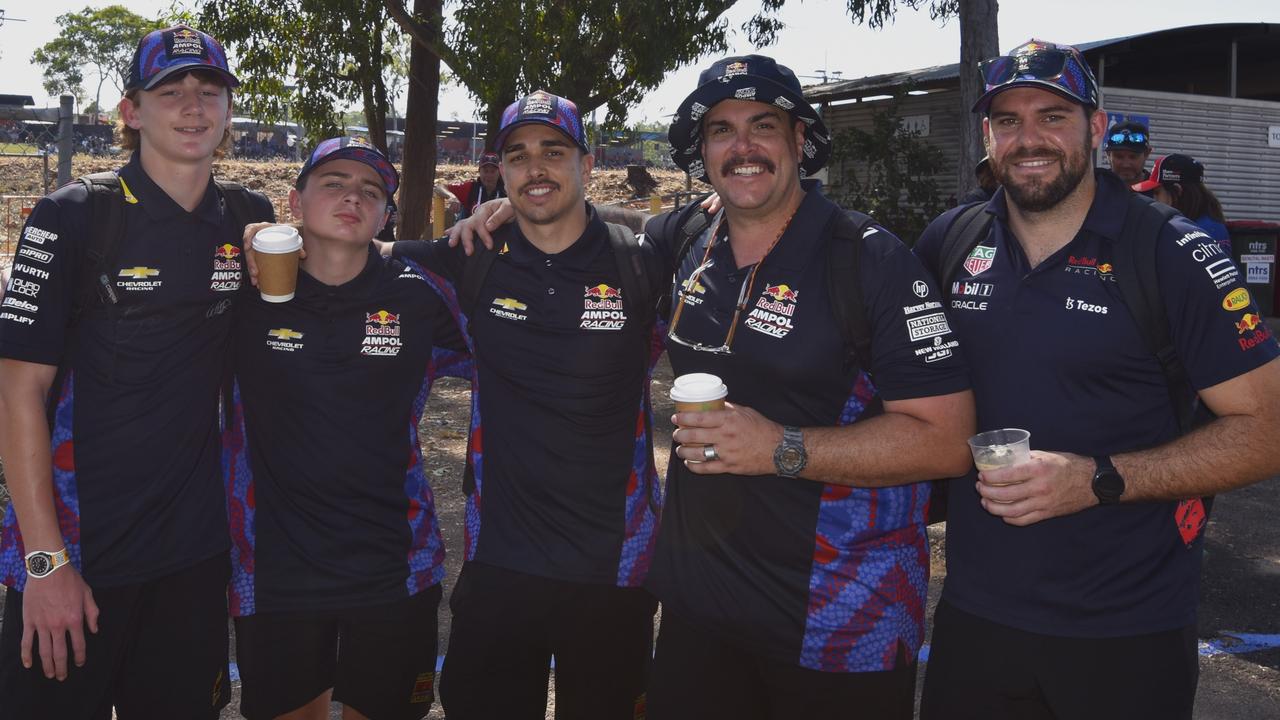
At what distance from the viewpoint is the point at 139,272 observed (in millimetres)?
3393

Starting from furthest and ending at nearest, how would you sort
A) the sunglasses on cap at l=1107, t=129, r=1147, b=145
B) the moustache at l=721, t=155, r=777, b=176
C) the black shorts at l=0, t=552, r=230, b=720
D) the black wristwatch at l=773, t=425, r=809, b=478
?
the sunglasses on cap at l=1107, t=129, r=1147, b=145 < the black shorts at l=0, t=552, r=230, b=720 < the moustache at l=721, t=155, r=777, b=176 < the black wristwatch at l=773, t=425, r=809, b=478

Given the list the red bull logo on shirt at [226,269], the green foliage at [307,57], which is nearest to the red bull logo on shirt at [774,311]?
the red bull logo on shirt at [226,269]

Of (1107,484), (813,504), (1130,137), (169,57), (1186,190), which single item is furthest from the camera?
(1130,137)

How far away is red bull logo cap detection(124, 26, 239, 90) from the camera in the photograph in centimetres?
357

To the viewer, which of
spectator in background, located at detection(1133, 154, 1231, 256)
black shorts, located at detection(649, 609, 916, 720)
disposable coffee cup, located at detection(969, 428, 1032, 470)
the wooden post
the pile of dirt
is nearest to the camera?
disposable coffee cup, located at detection(969, 428, 1032, 470)

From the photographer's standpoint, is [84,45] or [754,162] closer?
[754,162]

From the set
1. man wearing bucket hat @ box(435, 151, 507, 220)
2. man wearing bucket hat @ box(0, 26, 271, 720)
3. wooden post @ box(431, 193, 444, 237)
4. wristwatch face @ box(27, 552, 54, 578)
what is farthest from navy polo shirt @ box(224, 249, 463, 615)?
wooden post @ box(431, 193, 444, 237)

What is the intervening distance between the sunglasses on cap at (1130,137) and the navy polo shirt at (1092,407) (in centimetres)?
512

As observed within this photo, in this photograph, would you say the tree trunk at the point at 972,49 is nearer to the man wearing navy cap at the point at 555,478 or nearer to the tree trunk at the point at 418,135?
the man wearing navy cap at the point at 555,478

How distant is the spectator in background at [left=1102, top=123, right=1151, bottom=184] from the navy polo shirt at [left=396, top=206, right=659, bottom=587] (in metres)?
5.14

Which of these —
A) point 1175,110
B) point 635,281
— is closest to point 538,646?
point 635,281

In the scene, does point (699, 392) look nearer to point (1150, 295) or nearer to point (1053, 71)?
point (1150, 295)

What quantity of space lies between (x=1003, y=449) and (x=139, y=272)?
2.65 m

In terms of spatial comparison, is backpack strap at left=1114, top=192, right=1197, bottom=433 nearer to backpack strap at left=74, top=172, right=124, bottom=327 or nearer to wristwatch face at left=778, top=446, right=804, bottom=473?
wristwatch face at left=778, top=446, right=804, bottom=473
